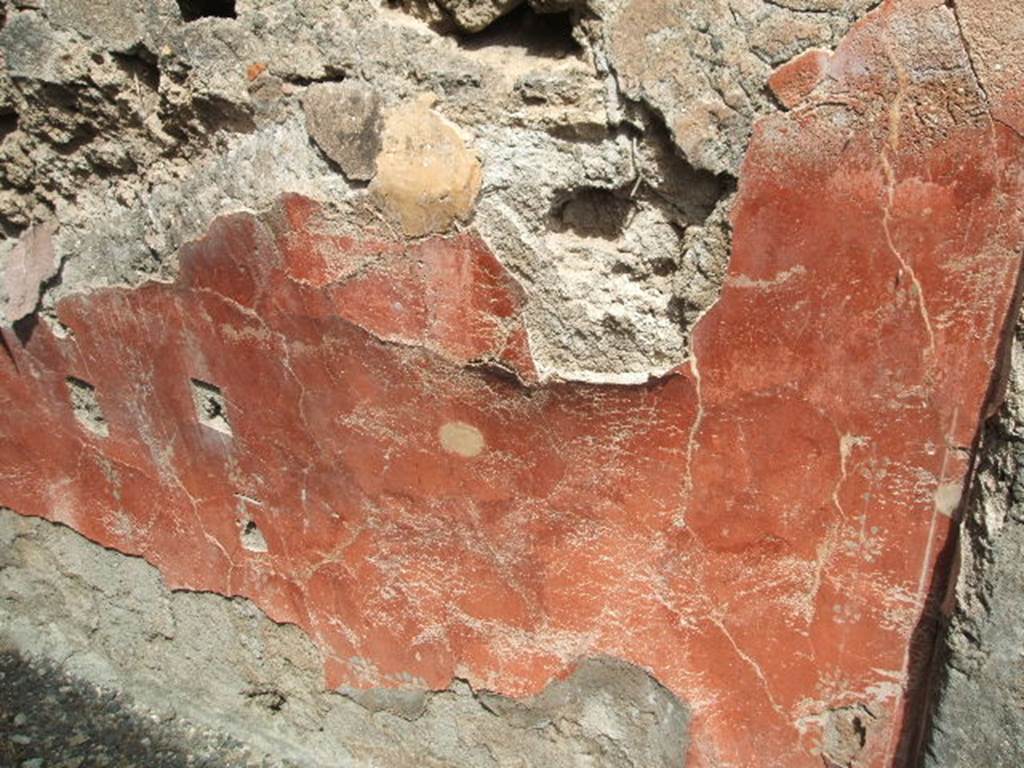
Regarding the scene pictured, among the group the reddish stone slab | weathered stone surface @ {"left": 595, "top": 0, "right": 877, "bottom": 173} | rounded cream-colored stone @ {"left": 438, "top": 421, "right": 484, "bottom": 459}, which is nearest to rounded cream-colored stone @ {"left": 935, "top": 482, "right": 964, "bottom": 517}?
the reddish stone slab

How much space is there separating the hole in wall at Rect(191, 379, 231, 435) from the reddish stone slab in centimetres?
1

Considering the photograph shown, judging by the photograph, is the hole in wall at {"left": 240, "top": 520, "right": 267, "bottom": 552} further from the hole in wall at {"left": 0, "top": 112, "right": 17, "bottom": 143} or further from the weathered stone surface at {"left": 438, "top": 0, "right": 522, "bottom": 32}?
the weathered stone surface at {"left": 438, "top": 0, "right": 522, "bottom": 32}

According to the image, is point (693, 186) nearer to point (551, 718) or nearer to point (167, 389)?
point (551, 718)

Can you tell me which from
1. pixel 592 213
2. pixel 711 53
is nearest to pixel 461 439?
→ pixel 592 213

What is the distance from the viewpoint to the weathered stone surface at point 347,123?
1288mm

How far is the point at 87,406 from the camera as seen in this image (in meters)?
1.99

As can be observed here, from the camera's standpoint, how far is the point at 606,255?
1.28 m

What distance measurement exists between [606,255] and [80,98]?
977mm

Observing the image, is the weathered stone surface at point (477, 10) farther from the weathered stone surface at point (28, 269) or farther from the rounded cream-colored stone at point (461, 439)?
the weathered stone surface at point (28, 269)

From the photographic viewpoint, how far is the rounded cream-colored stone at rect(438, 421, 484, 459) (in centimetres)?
145

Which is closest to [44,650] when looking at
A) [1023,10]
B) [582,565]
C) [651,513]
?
[582,565]

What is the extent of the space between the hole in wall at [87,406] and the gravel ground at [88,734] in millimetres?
730

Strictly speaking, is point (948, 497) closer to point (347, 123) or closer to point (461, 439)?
point (461, 439)

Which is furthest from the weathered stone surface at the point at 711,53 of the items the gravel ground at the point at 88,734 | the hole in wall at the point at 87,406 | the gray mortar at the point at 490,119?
the gravel ground at the point at 88,734
